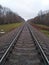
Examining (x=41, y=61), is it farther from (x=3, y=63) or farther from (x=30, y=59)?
(x=3, y=63)

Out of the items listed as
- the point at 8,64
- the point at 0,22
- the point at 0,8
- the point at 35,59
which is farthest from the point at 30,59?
the point at 0,8

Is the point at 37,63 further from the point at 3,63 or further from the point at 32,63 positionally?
the point at 3,63

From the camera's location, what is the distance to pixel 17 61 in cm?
748

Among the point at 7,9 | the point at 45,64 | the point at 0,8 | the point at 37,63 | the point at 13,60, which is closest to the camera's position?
the point at 45,64

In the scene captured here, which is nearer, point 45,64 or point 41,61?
point 45,64

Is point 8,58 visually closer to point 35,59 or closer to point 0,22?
point 35,59

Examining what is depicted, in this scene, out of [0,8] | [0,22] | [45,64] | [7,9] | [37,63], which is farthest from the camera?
[7,9]

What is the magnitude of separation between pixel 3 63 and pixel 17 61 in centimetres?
73

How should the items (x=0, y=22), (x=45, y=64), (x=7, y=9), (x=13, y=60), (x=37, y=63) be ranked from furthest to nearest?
(x=7, y=9)
(x=0, y=22)
(x=13, y=60)
(x=37, y=63)
(x=45, y=64)

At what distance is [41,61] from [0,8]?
133475 mm

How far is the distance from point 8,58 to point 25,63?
1143mm

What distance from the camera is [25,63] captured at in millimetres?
7145

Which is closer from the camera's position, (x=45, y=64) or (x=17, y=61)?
(x=45, y=64)

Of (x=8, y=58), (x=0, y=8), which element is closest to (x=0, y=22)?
(x=0, y=8)
